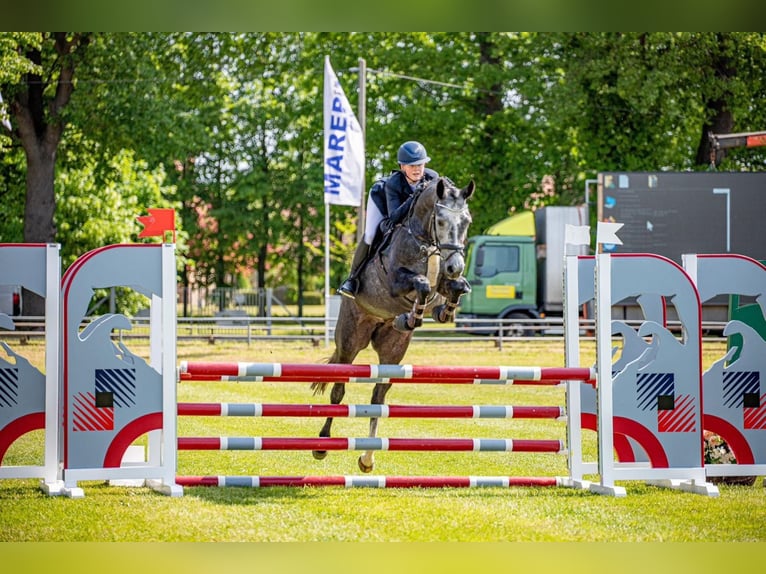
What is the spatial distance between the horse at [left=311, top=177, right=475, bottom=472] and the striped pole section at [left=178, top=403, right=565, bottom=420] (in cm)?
55

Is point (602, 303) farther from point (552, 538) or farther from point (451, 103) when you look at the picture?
point (451, 103)

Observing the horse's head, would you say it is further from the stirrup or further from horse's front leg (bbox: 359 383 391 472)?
horse's front leg (bbox: 359 383 391 472)

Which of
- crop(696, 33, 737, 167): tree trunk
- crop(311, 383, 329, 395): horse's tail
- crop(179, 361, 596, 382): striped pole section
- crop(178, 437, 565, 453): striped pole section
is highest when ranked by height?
crop(696, 33, 737, 167): tree trunk

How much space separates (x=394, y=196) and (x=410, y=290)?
2.52ft

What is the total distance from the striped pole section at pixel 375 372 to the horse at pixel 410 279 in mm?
425

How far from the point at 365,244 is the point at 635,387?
6.64 ft

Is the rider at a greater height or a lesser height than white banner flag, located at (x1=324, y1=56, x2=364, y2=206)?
lesser

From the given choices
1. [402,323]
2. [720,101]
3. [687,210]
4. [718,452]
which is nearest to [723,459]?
[718,452]

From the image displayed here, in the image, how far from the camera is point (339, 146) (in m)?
17.0

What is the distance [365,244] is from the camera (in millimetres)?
7012

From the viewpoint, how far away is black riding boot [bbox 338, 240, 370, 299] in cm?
683

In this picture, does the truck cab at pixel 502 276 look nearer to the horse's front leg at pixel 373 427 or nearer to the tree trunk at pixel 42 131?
the tree trunk at pixel 42 131

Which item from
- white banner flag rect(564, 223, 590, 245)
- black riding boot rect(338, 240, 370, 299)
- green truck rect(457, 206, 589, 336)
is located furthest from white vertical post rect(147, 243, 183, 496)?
green truck rect(457, 206, 589, 336)

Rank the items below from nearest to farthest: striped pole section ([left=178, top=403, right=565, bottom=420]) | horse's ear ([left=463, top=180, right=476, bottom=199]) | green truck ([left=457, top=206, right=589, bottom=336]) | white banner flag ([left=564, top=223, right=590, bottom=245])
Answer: striped pole section ([left=178, top=403, right=565, bottom=420]) → horse's ear ([left=463, top=180, right=476, bottom=199]) → white banner flag ([left=564, top=223, right=590, bottom=245]) → green truck ([left=457, top=206, right=589, bottom=336])
